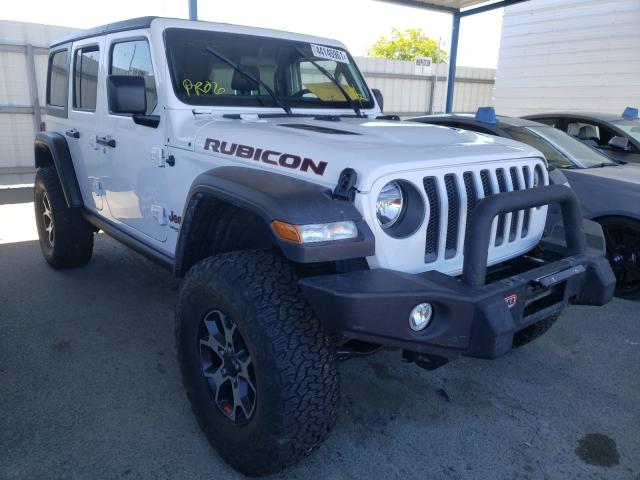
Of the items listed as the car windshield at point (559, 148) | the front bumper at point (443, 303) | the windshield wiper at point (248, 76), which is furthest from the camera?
the car windshield at point (559, 148)

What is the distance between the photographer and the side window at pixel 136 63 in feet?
10.2

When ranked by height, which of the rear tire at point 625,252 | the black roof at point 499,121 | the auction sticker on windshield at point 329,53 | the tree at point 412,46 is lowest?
the rear tire at point 625,252

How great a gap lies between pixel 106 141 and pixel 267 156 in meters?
1.69

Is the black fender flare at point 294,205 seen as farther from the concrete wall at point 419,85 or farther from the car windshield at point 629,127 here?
the concrete wall at point 419,85

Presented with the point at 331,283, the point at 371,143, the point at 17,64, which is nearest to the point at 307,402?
the point at 331,283

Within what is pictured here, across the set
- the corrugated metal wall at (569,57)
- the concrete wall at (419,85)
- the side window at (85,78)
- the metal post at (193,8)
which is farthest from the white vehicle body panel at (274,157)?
the concrete wall at (419,85)

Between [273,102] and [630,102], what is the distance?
9.52 meters

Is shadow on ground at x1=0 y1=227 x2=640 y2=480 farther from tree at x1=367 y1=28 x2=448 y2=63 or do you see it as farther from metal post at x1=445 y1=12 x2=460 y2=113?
tree at x1=367 y1=28 x2=448 y2=63

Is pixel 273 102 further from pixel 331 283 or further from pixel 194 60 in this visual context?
pixel 331 283

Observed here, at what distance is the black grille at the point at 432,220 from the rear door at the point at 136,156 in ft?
5.17

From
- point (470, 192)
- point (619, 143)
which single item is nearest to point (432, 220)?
point (470, 192)

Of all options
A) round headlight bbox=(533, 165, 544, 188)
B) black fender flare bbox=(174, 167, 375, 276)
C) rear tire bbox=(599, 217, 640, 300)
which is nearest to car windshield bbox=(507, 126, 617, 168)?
rear tire bbox=(599, 217, 640, 300)

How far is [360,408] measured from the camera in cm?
277

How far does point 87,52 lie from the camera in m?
3.93
